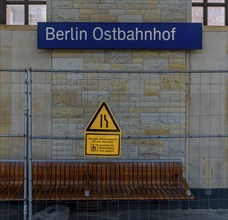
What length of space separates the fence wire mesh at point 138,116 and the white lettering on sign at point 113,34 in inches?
23.9

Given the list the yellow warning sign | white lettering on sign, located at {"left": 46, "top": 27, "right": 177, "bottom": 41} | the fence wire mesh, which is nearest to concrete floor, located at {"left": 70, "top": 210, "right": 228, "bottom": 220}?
the fence wire mesh

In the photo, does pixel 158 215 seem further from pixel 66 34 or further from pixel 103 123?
pixel 66 34

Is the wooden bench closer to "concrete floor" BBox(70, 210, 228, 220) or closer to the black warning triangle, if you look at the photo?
"concrete floor" BBox(70, 210, 228, 220)

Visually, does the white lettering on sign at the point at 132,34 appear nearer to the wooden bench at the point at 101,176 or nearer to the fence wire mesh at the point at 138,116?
the fence wire mesh at the point at 138,116

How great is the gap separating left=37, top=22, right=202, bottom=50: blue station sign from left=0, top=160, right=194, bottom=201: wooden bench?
201 centimetres

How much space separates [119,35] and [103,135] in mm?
2673

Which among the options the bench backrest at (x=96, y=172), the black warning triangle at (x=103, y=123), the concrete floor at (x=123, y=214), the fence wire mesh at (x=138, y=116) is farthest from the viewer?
the fence wire mesh at (x=138, y=116)

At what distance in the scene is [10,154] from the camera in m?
8.05

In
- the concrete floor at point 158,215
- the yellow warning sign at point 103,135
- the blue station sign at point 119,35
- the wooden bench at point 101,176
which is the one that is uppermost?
the blue station sign at point 119,35

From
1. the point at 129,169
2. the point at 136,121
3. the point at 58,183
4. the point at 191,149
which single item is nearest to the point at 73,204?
the point at 58,183

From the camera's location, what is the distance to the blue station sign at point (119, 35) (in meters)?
7.95

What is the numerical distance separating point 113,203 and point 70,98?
6.42ft

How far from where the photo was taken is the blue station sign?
313 inches

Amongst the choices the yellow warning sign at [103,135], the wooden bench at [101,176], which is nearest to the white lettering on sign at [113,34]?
the wooden bench at [101,176]
